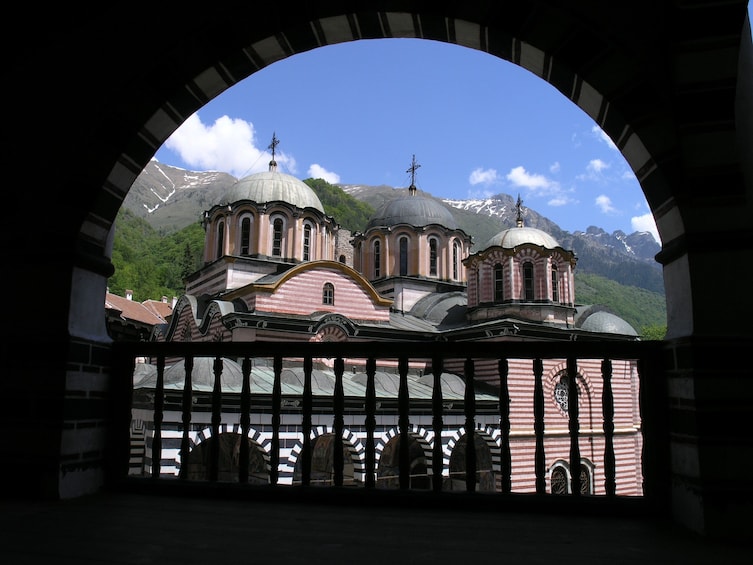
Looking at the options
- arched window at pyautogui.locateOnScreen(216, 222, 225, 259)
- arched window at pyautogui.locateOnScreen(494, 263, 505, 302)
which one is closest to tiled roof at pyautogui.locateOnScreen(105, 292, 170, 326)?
arched window at pyautogui.locateOnScreen(216, 222, 225, 259)

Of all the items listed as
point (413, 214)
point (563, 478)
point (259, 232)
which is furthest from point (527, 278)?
point (259, 232)

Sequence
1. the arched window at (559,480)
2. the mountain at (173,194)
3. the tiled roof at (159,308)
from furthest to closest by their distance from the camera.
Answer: the mountain at (173,194)
the tiled roof at (159,308)
the arched window at (559,480)

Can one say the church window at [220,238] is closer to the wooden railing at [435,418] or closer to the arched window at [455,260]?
the arched window at [455,260]

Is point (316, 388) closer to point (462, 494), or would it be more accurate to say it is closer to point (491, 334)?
point (491, 334)

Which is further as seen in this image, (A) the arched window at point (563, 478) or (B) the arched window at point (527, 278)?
(B) the arched window at point (527, 278)

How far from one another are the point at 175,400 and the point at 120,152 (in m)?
9.52

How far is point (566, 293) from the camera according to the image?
69.9ft

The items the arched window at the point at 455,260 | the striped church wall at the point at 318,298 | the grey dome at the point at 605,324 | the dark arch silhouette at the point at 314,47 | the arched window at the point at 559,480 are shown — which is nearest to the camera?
the dark arch silhouette at the point at 314,47

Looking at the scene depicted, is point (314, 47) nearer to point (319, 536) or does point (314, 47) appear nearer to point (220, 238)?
point (319, 536)

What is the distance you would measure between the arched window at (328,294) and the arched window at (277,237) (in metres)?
2.47

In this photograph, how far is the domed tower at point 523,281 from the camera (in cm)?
2084

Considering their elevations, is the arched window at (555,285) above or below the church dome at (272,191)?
below

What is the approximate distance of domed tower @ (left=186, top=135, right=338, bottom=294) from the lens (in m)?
20.6

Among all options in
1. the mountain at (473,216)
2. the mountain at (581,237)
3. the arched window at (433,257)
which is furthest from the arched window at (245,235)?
the mountain at (473,216)
